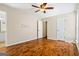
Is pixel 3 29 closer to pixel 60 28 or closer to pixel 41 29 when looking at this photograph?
pixel 41 29

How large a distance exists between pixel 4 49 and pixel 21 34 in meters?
0.44

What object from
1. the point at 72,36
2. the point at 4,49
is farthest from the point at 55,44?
the point at 4,49

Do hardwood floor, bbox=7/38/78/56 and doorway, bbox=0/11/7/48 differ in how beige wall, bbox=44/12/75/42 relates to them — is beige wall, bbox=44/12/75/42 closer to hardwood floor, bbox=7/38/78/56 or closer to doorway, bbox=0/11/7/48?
hardwood floor, bbox=7/38/78/56

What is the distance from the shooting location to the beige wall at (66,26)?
8.17 feet

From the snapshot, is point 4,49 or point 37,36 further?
point 37,36

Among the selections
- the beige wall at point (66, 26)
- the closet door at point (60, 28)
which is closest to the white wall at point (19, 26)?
the beige wall at point (66, 26)

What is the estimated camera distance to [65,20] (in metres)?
2.54

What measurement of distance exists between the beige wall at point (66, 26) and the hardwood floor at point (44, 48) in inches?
4.6

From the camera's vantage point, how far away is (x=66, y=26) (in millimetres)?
2539

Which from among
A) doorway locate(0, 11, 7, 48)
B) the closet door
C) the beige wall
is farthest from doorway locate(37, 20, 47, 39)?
doorway locate(0, 11, 7, 48)

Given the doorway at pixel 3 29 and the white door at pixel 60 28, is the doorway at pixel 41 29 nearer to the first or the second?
the white door at pixel 60 28

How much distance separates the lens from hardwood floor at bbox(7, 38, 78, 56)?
8.12ft

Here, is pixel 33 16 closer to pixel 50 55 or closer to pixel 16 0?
pixel 16 0

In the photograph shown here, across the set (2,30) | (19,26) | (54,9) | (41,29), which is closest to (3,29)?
(2,30)
